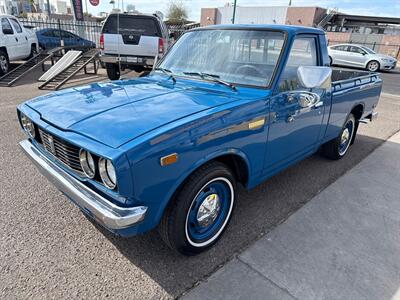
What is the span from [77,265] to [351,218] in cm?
270

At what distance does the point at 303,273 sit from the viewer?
8.02ft

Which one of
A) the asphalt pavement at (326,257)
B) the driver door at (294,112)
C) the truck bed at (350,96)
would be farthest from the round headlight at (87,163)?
the truck bed at (350,96)

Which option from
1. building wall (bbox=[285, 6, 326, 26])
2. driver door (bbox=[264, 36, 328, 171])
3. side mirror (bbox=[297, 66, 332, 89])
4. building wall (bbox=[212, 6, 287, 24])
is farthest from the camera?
building wall (bbox=[212, 6, 287, 24])

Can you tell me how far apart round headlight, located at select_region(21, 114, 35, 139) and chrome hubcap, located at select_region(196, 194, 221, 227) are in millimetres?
1640

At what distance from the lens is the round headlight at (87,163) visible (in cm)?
204

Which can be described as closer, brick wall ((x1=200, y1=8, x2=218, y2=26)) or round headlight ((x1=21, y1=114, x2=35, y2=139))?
round headlight ((x1=21, y1=114, x2=35, y2=139))

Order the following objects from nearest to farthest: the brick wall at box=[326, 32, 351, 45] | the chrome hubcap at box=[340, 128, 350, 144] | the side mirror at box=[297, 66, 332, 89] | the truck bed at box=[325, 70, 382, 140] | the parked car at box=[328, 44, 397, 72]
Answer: the side mirror at box=[297, 66, 332, 89], the truck bed at box=[325, 70, 382, 140], the chrome hubcap at box=[340, 128, 350, 144], the parked car at box=[328, 44, 397, 72], the brick wall at box=[326, 32, 351, 45]

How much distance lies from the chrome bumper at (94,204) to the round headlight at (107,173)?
13 cm

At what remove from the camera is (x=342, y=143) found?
477 centimetres

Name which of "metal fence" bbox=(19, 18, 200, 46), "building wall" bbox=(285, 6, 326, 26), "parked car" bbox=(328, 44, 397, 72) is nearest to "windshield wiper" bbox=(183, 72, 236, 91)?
"metal fence" bbox=(19, 18, 200, 46)

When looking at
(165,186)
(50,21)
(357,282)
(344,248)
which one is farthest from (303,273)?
(50,21)

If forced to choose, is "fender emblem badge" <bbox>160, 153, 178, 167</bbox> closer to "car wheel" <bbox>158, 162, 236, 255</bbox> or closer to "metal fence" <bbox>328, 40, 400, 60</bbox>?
"car wheel" <bbox>158, 162, 236, 255</bbox>

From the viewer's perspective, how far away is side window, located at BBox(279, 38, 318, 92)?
2.95 meters

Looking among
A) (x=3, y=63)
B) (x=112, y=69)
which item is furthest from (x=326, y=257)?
(x=3, y=63)
